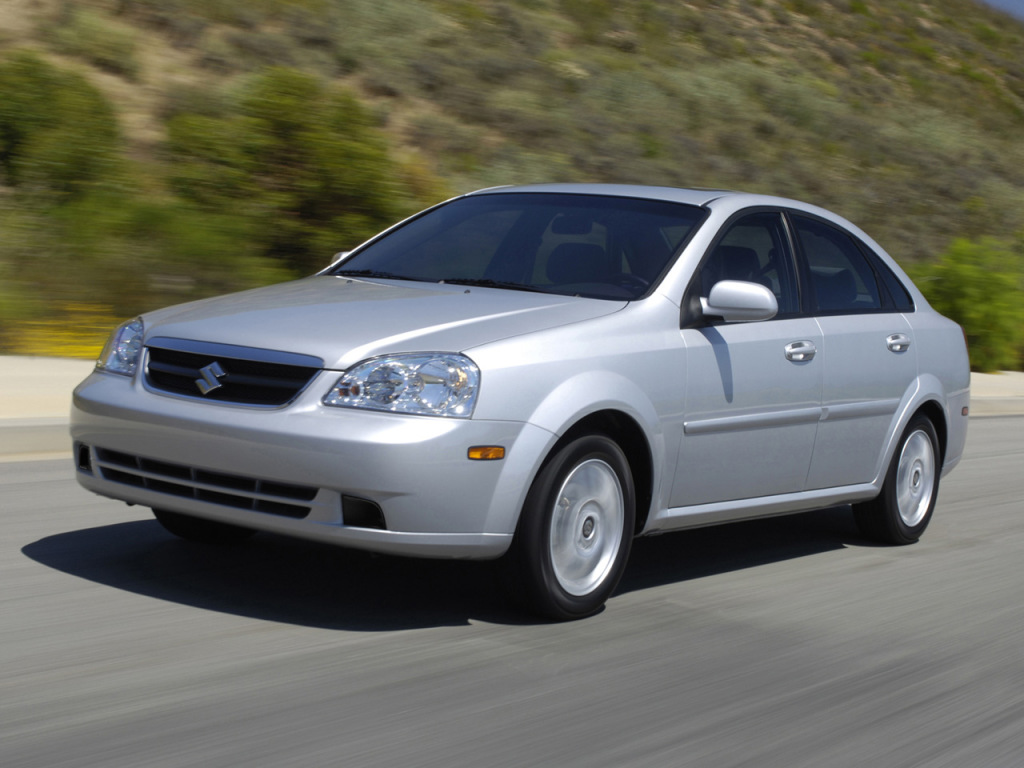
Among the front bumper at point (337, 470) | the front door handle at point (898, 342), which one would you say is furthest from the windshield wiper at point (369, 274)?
the front door handle at point (898, 342)

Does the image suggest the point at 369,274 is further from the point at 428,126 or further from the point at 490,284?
the point at 428,126

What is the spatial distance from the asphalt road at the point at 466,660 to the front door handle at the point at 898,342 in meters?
1.04

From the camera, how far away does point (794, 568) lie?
6527 mm

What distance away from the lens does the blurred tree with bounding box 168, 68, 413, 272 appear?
14.1m

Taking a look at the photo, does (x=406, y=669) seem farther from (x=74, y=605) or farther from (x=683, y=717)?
(x=74, y=605)

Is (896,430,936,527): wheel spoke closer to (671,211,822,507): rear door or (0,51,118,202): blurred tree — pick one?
(671,211,822,507): rear door

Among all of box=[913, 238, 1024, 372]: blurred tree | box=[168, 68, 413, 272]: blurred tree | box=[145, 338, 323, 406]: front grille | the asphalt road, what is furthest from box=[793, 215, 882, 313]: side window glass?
box=[913, 238, 1024, 372]: blurred tree

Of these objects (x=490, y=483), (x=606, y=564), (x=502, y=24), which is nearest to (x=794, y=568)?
(x=606, y=564)

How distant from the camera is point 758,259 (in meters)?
6.32

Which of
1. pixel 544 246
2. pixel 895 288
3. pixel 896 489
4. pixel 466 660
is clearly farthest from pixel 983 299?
pixel 466 660

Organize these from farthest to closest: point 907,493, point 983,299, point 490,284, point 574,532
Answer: point 983,299, point 907,493, point 490,284, point 574,532

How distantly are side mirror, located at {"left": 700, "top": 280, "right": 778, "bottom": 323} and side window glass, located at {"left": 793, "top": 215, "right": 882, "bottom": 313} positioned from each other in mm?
961

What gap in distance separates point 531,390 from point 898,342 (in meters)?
2.77

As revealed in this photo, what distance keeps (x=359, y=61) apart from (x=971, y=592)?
2106cm
